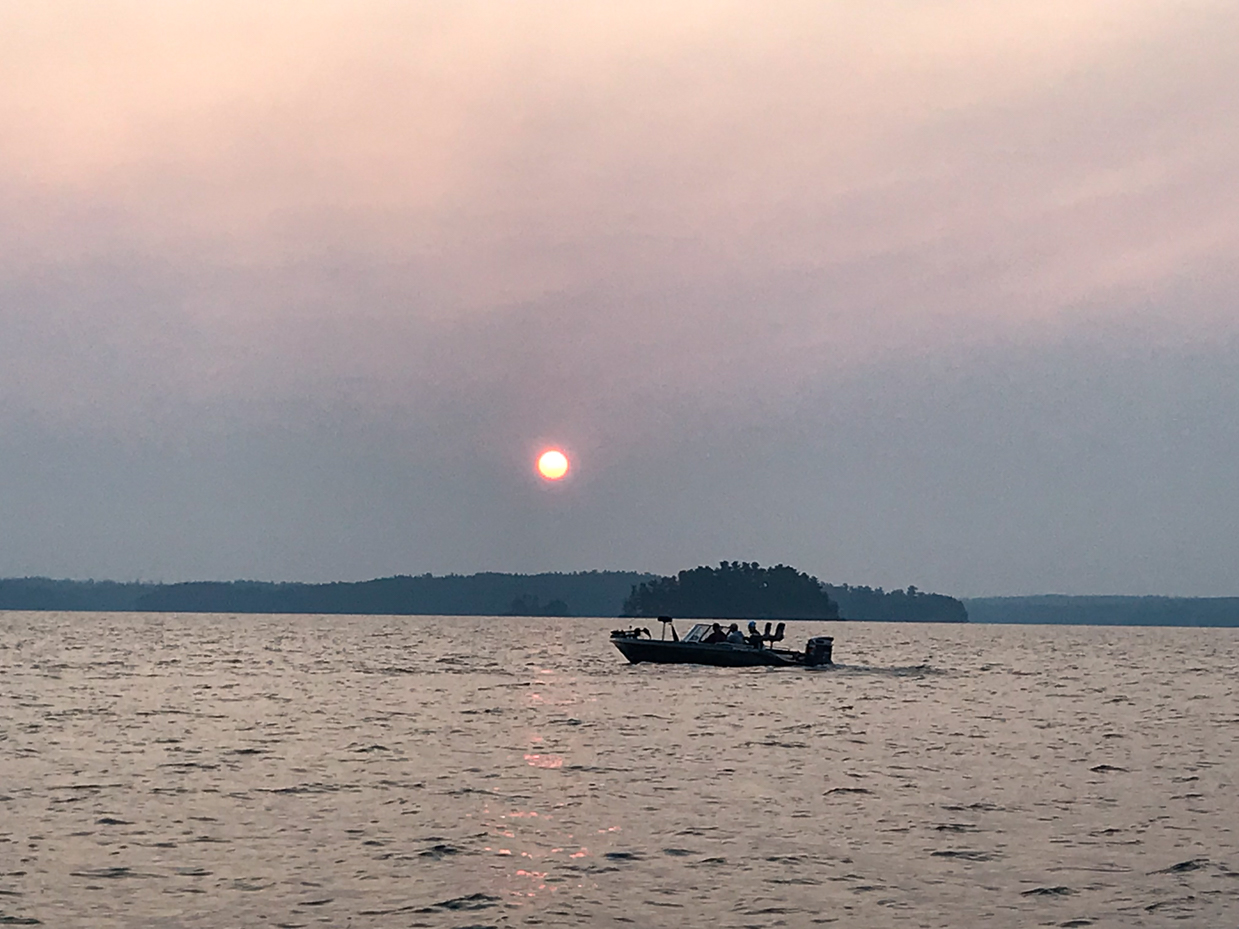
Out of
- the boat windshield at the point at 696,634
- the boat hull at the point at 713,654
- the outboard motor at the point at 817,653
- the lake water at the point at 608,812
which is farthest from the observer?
the outboard motor at the point at 817,653

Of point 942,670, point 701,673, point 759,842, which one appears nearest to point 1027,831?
point 759,842

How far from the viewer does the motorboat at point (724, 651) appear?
100875mm

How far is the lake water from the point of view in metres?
25.4

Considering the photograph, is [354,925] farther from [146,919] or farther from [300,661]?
[300,661]

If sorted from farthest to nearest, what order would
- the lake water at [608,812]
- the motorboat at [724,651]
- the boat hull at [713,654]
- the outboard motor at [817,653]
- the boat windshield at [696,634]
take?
1. the outboard motor at [817,653]
2. the boat windshield at [696,634]
3. the motorboat at [724,651]
4. the boat hull at [713,654]
5. the lake water at [608,812]

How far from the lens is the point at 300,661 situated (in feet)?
432

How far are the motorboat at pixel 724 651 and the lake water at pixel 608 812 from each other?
22.0 meters

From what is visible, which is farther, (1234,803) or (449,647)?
(449,647)

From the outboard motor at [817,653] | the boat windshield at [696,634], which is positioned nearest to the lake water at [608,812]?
the boat windshield at [696,634]

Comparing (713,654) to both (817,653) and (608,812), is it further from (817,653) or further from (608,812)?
(608,812)

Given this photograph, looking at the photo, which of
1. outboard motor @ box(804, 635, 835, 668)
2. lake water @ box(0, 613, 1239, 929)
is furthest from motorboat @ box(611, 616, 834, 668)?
lake water @ box(0, 613, 1239, 929)

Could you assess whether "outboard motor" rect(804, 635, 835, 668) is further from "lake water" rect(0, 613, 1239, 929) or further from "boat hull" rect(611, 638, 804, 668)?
"lake water" rect(0, 613, 1239, 929)

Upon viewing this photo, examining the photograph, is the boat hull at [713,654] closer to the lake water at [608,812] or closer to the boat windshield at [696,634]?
the boat windshield at [696,634]

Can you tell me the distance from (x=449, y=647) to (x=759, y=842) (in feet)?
485
